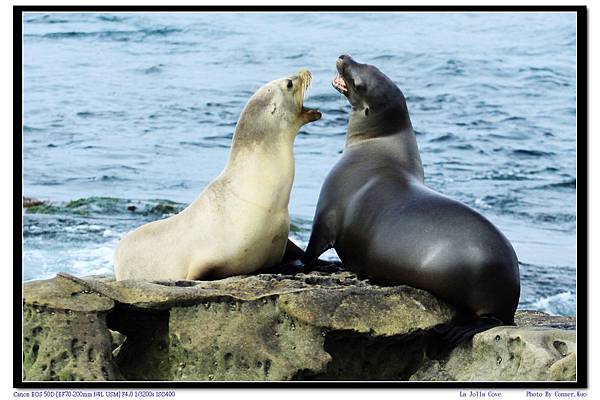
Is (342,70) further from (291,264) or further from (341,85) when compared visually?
(291,264)

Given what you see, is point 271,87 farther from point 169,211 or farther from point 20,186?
point 169,211

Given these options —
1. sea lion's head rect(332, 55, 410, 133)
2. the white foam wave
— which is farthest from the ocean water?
sea lion's head rect(332, 55, 410, 133)

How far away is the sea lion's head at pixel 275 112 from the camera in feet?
24.6

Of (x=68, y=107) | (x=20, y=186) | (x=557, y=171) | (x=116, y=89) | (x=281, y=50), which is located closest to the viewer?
(x=20, y=186)

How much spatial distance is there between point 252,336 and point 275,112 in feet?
6.24

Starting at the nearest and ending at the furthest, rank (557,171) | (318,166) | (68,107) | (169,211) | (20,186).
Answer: (20,186) < (169,211) < (318,166) < (557,171) < (68,107)

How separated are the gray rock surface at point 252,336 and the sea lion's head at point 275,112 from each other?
1286mm

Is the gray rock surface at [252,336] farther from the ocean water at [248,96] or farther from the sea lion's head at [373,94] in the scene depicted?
the ocean water at [248,96]

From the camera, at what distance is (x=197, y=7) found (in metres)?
6.30

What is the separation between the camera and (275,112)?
7.51 m

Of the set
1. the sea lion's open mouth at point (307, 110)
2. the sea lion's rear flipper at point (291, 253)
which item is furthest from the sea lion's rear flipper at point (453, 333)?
the sea lion's open mouth at point (307, 110)

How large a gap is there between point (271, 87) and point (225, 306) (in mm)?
1908

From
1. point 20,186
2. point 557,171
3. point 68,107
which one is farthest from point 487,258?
point 68,107

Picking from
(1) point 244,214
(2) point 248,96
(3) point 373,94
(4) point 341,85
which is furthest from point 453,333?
(2) point 248,96
